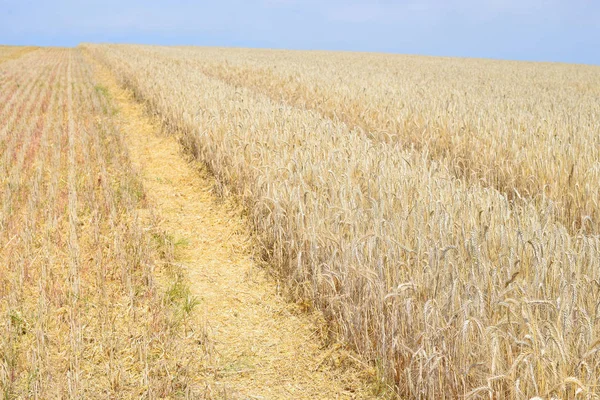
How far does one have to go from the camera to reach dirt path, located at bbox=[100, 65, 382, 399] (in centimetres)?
322

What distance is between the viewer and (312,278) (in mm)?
4004

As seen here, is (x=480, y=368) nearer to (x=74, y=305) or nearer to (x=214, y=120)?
(x=74, y=305)

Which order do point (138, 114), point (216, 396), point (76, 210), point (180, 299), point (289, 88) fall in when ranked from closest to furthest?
point (216, 396) < point (180, 299) < point (76, 210) < point (138, 114) < point (289, 88)

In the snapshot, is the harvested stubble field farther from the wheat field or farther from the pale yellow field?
the pale yellow field

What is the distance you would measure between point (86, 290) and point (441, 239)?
297 centimetres

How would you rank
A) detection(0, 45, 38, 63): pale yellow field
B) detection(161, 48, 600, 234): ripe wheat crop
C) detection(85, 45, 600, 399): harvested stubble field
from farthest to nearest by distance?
detection(0, 45, 38, 63): pale yellow field → detection(161, 48, 600, 234): ripe wheat crop → detection(85, 45, 600, 399): harvested stubble field

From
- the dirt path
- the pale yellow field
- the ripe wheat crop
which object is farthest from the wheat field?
the pale yellow field

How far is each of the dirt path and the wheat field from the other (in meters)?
0.22

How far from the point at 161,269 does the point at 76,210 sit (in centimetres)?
192

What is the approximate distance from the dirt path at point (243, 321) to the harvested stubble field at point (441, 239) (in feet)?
0.68

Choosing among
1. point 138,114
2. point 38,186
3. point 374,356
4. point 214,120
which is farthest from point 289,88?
point 374,356

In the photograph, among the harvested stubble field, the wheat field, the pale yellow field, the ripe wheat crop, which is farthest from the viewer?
the pale yellow field

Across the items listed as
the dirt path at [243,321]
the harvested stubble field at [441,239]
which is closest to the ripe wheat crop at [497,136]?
the harvested stubble field at [441,239]

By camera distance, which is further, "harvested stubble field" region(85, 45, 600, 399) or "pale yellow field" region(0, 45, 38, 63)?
"pale yellow field" region(0, 45, 38, 63)
